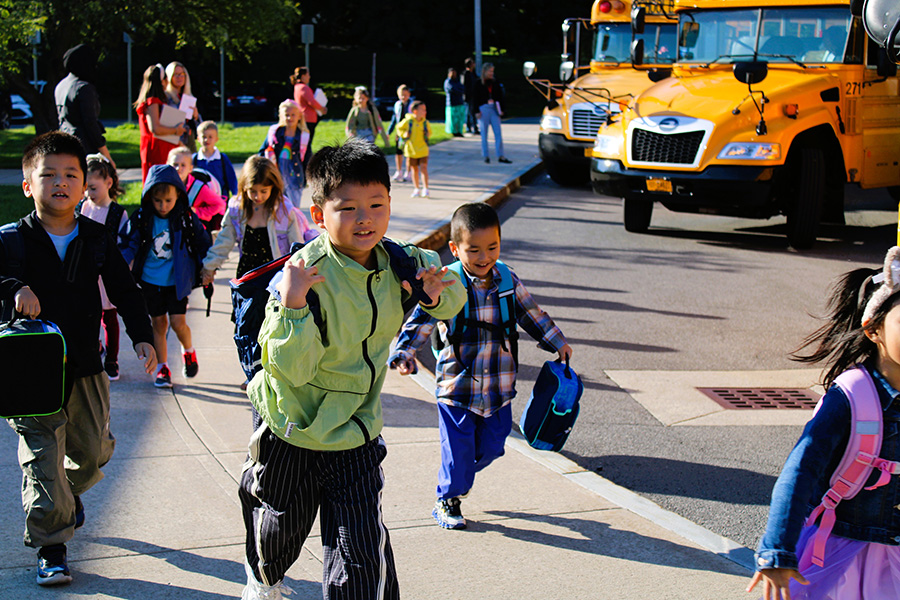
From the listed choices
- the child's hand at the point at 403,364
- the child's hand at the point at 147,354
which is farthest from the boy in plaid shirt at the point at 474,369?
the child's hand at the point at 147,354

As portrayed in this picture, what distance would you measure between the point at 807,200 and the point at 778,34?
85.1 inches

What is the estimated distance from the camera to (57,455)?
3537 mm

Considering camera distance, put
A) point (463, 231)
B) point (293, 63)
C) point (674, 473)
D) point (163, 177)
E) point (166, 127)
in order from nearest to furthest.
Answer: point (463, 231), point (674, 473), point (163, 177), point (166, 127), point (293, 63)

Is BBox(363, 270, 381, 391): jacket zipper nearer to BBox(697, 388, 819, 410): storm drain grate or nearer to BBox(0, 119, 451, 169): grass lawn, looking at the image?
BBox(697, 388, 819, 410): storm drain grate

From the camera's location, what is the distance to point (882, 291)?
253 cm

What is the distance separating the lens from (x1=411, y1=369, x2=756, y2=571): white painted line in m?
4.02

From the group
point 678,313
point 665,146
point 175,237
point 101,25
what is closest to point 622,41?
point 665,146

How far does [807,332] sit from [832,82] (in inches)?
184

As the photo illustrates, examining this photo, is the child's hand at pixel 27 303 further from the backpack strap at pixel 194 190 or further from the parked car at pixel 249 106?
the parked car at pixel 249 106

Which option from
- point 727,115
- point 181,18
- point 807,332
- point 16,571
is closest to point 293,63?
point 181,18

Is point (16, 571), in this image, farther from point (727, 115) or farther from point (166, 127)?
point (727, 115)

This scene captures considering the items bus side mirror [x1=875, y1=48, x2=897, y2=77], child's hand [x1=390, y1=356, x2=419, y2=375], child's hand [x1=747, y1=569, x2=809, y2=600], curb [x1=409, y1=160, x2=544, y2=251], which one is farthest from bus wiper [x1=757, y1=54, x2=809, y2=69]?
child's hand [x1=747, y1=569, x2=809, y2=600]

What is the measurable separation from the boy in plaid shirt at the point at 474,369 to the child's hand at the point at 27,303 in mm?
1452

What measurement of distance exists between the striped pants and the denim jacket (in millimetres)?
1077
